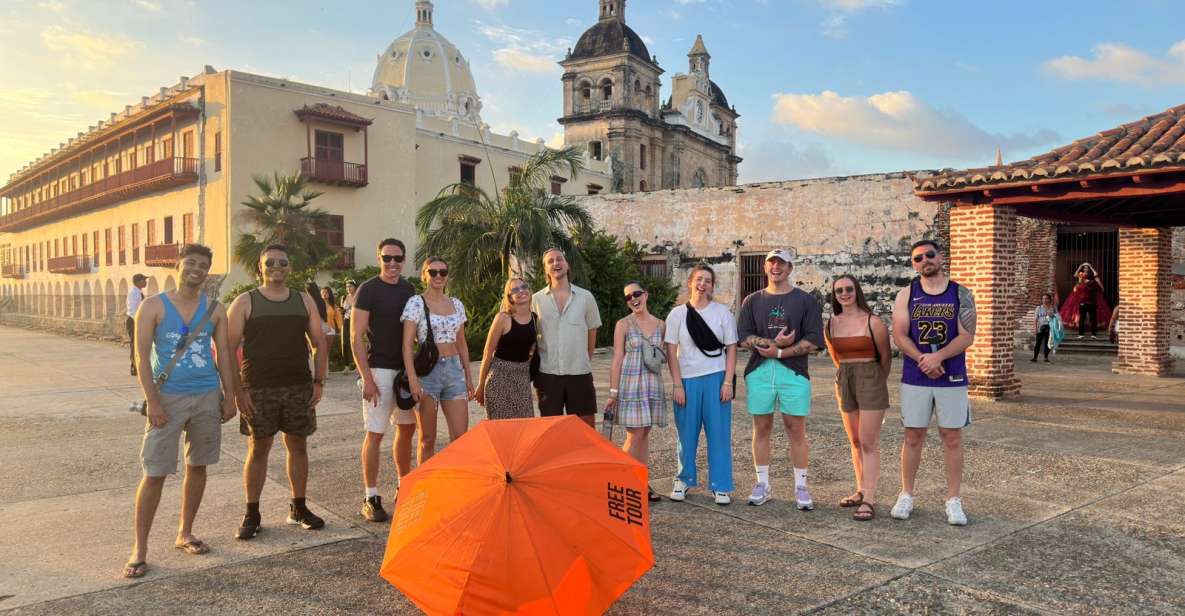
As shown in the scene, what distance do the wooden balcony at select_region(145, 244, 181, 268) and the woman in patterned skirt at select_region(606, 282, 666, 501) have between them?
2770cm

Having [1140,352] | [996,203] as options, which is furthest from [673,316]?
[1140,352]

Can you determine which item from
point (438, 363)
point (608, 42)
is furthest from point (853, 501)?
point (608, 42)

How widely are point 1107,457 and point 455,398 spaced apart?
17.9 ft

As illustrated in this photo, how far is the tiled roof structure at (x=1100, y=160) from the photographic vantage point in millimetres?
8344

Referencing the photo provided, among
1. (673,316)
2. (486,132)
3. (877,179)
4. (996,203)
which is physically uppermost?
(486,132)

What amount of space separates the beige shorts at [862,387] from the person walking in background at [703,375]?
733 millimetres

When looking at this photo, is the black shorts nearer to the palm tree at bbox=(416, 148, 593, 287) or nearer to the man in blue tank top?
the man in blue tank top

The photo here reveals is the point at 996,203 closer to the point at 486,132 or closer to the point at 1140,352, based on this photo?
the point at 1140,352

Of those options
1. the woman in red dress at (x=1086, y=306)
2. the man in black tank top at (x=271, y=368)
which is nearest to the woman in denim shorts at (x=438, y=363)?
the man in black tank top at (x=271, y=368)

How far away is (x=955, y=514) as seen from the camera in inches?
182

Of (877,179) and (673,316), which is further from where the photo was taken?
(877,179)

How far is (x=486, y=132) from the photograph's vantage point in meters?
36.8

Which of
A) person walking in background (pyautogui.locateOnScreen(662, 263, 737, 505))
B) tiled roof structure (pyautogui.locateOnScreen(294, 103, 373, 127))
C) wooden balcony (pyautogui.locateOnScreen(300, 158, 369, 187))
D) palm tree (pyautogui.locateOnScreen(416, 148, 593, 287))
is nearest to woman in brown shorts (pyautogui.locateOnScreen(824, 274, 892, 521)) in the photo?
person walking in background (pyautogui.locateOnScreen(662, 263, 737, 505))

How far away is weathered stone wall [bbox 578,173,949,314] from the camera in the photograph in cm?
1634
